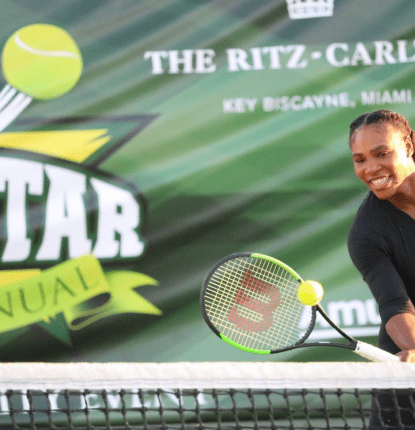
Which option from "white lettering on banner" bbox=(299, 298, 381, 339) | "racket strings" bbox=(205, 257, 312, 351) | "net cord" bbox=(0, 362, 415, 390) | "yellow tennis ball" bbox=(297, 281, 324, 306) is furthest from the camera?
"white lettering on banner" bbox=(299, 298, 381, 339)

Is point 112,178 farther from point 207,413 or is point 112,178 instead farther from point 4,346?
point 207,413

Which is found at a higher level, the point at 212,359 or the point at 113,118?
the point at 113,118

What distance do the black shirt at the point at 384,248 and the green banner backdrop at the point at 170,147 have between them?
1.01 meters

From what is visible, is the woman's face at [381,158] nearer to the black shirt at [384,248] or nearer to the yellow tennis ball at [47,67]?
Result: the black shirt at [384,248]

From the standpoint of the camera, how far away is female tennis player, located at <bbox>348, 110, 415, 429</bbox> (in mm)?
1544

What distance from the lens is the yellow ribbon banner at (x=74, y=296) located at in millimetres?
2676

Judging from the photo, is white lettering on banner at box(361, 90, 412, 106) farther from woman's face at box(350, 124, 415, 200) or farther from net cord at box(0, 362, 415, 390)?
net cord at box(0, 362, 415, 390)

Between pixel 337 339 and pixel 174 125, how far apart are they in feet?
3.93

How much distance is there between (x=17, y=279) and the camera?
8.81 ft

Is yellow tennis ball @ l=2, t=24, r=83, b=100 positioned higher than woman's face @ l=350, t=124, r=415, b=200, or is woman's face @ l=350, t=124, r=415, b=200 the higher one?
yellow tennis ball @ l=2, t=24, r=83, b=100

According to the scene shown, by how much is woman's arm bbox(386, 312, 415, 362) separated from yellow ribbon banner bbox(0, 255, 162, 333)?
1362mm

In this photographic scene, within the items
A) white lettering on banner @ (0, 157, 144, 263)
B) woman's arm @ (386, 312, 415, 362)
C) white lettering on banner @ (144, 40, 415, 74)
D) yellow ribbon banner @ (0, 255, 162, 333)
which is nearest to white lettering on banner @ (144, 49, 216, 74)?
white lettering on banner @ (144, 40, 415, 74)

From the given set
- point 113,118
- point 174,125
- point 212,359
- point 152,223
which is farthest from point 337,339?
point 113,118

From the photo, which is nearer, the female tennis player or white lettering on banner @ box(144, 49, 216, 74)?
the female tennis player
